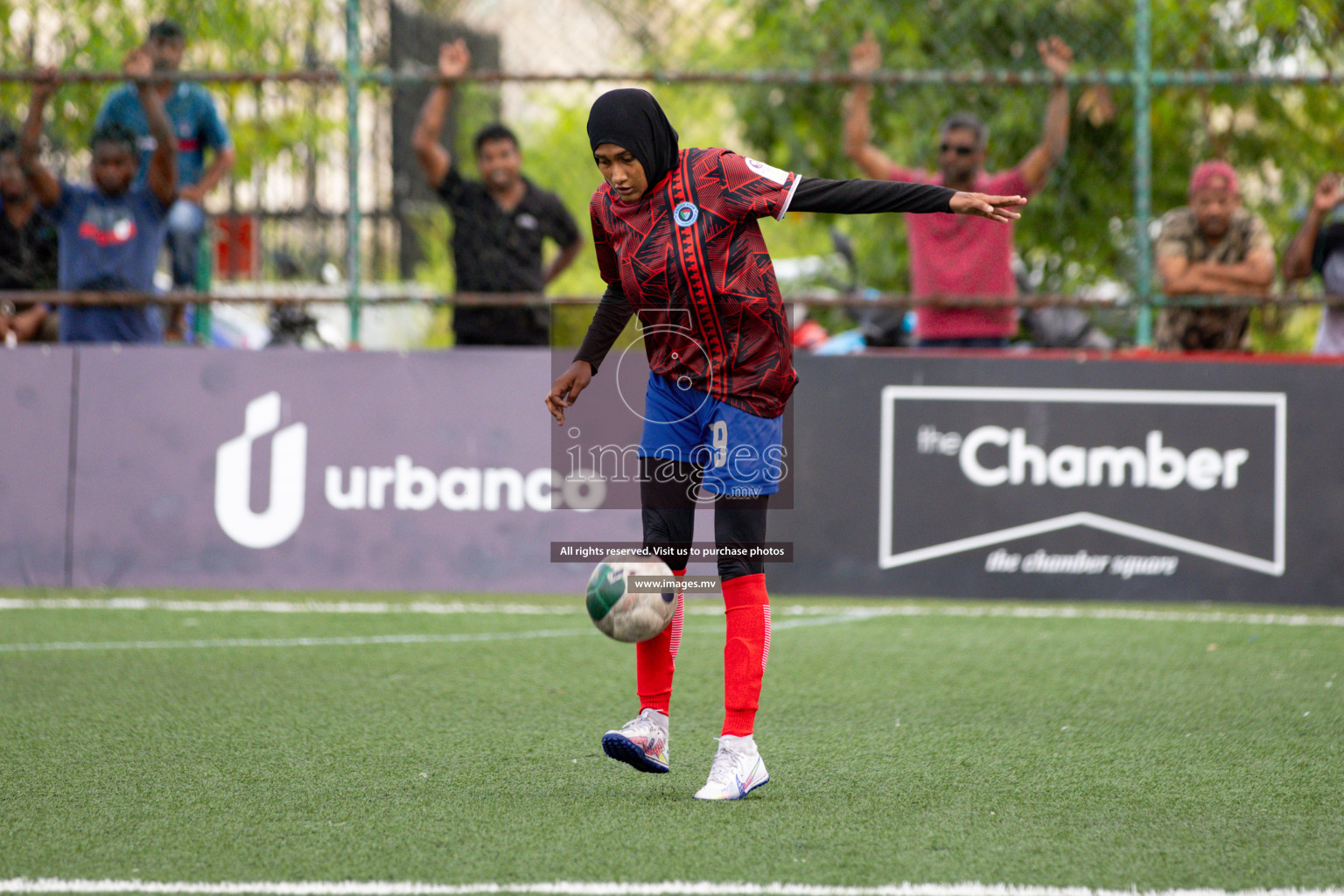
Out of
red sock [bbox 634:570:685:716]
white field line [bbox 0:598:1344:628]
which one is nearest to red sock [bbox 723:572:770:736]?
red sock [bbox 634:570:685:716]

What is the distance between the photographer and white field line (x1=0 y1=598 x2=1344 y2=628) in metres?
7.26

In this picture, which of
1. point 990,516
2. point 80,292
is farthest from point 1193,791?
point 80,292

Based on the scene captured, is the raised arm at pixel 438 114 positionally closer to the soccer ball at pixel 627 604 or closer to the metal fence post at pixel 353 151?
the metal fence post at pixel 353 151

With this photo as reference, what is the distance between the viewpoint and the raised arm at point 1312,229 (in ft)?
25.4

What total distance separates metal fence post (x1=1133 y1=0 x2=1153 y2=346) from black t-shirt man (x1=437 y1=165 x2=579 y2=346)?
130 inches

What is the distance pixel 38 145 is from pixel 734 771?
605 cm

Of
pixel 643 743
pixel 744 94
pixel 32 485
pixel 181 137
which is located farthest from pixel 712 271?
pixel 744 94

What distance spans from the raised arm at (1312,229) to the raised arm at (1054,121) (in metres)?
1.42

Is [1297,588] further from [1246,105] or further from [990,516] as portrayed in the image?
[1246,105]

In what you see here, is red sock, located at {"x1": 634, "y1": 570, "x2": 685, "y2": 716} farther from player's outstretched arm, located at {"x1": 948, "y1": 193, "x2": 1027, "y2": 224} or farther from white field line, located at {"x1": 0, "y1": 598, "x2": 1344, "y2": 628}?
white field line, located at {"x1": 0, "y1": 598, "x2": 1344, "y2": 628}

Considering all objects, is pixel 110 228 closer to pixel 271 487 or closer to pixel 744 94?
pixel 271 487

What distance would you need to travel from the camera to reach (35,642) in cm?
627

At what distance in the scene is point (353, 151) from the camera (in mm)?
8172

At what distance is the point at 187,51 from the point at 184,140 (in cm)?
96
